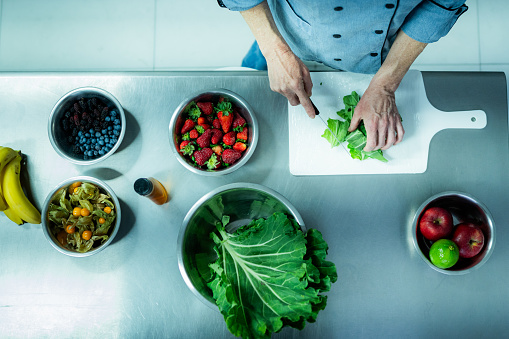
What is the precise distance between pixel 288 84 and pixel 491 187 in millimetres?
706

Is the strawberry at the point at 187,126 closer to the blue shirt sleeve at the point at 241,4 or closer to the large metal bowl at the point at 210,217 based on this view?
the large metal bowl at the point at 210,217

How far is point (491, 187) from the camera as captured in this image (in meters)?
1.18

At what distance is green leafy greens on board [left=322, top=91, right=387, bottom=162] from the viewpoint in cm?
112

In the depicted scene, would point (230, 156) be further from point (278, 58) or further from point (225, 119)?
point (278, 58)

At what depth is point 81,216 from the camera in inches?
41.6

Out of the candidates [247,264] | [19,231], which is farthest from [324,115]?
[19,231]

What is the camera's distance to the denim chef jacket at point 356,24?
0.89 metres

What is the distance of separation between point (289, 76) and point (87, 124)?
1.93 feet

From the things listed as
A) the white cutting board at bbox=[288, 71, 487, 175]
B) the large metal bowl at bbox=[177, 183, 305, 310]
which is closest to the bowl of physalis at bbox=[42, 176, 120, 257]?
the large metal bowl at bbox=[177, 183, 305, 310]

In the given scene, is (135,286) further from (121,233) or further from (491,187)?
(491,187)

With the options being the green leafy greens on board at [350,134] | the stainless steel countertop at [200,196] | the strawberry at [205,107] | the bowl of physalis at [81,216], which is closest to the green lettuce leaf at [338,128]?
the green leafy greens on board at [350,134]

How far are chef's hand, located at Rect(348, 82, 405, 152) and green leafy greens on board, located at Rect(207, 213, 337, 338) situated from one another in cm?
33

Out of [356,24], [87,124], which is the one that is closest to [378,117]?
[356,24]

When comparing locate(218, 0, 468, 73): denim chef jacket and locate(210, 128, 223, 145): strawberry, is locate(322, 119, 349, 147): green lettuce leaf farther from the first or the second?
locate(210, 128, 223, 145): strawberry
